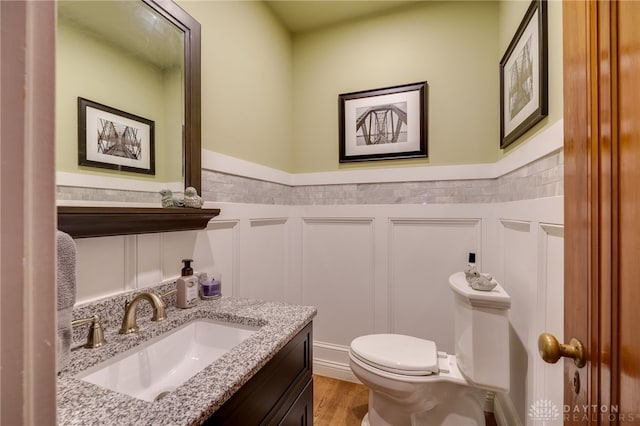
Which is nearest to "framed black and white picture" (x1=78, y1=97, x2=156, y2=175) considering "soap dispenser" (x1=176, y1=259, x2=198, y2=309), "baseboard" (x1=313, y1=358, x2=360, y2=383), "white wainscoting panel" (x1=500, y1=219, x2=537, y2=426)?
"soap dispenser" (x1=176, y1=259, x2=198, y2=309)

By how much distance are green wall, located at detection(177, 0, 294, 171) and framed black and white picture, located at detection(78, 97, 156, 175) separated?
0.31 metres

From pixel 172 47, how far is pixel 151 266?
34.0 inches

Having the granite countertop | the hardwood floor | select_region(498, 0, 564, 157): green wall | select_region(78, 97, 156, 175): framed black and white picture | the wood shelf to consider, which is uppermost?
select_region(498, 0, 564, 157): green wall

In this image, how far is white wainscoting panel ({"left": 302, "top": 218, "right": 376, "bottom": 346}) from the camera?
1908 millimetres

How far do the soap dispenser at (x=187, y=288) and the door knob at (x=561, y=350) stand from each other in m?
1.09

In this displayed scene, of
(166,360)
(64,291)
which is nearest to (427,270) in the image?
(166,360)

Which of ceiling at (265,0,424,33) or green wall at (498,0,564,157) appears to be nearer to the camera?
green wall at (498,0,564,157)

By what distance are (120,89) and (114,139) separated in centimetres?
17

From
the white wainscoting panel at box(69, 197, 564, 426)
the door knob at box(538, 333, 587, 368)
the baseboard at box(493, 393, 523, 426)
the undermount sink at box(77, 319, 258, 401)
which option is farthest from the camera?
the baseboard at box(493, 393, 523, 426)

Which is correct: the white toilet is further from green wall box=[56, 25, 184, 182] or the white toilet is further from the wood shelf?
green wall box=[56, 25, 184, 182]

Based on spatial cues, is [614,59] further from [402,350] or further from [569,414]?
[402,350]

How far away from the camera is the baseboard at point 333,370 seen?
1922 millimetres

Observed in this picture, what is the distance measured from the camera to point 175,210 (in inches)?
39.1

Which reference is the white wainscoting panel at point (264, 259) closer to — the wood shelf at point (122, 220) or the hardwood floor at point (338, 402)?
the wood shelf at point (122, 220)
